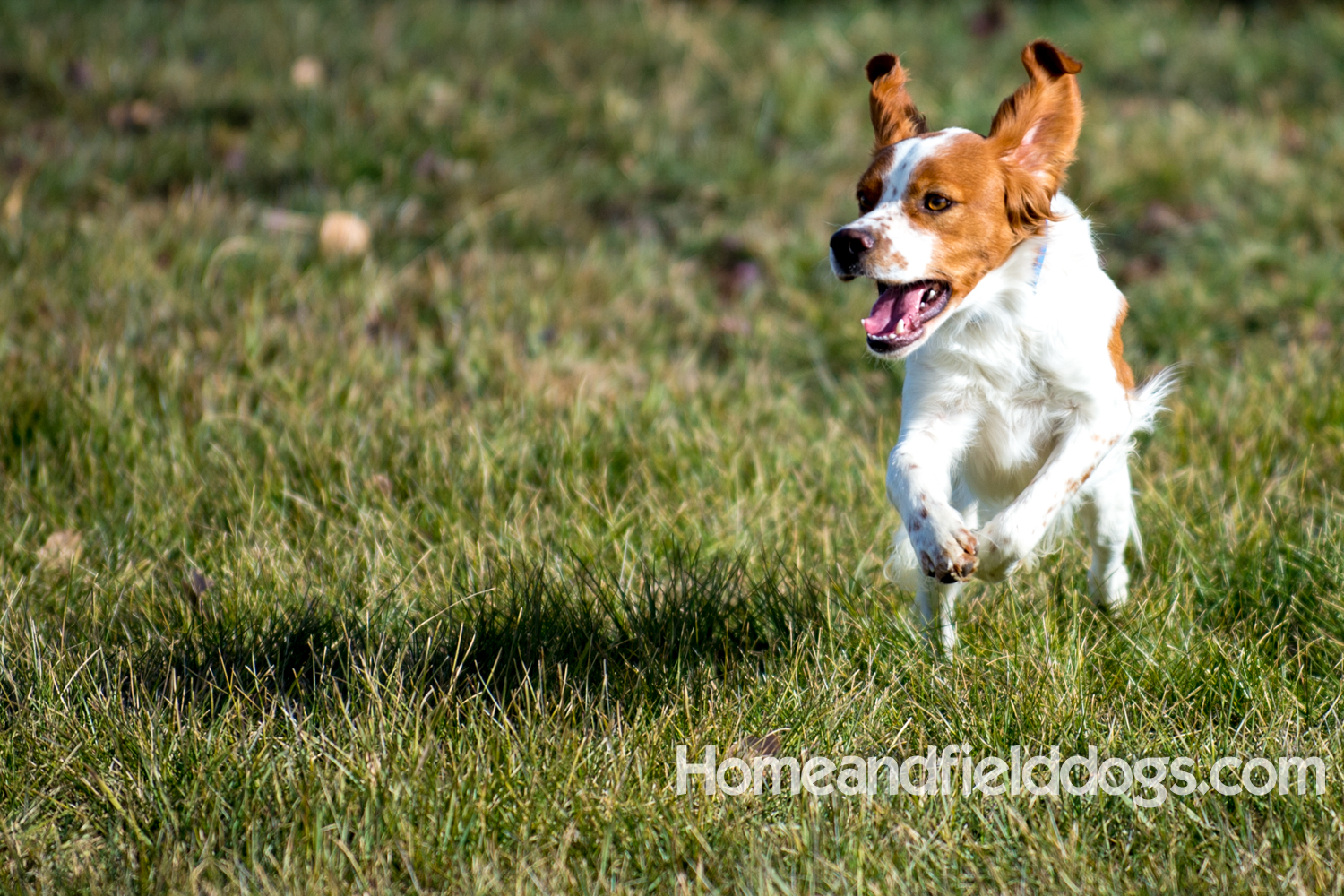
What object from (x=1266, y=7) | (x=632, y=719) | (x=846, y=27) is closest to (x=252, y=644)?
(x=632, y=719)

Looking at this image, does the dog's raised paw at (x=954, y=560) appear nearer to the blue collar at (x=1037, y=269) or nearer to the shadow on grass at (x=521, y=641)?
the shadow on grass at (x=521, y=641)

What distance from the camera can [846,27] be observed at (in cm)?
757

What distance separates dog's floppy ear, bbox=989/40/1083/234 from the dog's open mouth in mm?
210

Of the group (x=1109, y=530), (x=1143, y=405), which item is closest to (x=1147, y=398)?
(x=1143, y=405)

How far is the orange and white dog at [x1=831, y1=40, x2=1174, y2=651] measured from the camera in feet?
7.98

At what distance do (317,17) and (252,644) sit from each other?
5.35 m

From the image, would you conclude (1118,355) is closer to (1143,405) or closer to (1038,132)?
(1143,405)

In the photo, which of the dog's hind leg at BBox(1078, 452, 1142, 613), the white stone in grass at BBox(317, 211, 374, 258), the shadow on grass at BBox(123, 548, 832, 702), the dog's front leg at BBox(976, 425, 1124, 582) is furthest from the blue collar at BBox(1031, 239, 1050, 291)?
the white stone in grass at BBox(317, 211, 374, 258)

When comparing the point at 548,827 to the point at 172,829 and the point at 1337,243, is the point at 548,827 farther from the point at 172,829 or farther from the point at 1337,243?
the point at 1337,243

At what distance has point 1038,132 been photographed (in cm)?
255

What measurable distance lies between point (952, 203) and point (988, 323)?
0.94 feet

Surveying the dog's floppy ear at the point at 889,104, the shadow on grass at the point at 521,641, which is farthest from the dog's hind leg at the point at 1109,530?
the dog's floppy ear at the point at 889,104

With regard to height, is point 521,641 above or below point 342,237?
below

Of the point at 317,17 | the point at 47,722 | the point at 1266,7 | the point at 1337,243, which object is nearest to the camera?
the point at 47,722
